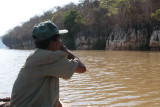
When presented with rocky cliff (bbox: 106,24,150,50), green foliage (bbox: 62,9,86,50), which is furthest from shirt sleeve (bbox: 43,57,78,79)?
green foliage (bbox: 62,9,86,50)

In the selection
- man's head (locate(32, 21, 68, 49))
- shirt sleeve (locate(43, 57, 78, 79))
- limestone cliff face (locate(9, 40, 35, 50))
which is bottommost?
limestone cliff face (locate(9, 40, 35, 50))

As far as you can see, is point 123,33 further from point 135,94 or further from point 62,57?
point 62,57

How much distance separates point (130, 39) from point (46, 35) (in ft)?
92.2

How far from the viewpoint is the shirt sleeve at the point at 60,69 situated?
1.61 m

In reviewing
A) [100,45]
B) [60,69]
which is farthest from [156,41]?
[60,69]

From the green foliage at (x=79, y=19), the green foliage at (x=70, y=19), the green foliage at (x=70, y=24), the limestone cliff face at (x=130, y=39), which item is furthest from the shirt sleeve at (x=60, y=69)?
the green foliage at (x=70, y=19)

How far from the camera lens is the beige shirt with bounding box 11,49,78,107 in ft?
5.20

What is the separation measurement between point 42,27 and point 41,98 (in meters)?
0.59

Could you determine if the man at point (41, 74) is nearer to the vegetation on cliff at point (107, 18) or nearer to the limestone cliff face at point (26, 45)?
the vegetation on cliff at point (107, 18)

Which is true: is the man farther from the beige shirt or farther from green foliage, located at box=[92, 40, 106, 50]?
green foliage, located at box=[92, 40, 106, 50]

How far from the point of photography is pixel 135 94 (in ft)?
15.2

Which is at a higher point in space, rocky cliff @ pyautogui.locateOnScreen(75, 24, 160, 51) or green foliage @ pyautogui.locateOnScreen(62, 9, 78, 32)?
green foliage @ pyautogui.locateOnScreen(62, 9, 78, 32)

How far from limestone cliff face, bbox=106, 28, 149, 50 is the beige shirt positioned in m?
27.1

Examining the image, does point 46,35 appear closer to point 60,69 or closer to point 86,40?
point 60,69
